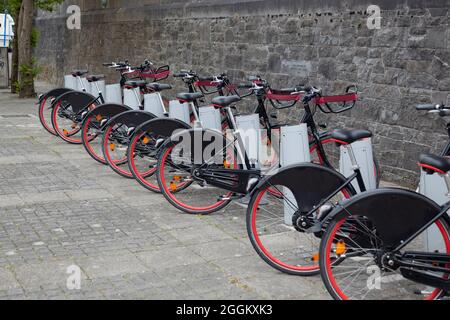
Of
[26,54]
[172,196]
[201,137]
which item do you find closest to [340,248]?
[201,137]

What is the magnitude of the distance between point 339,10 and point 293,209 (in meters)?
4.75

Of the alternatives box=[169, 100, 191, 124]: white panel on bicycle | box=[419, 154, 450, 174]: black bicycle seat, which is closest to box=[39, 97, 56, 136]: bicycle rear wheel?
box=[169, 100, 191, 124]: white panel on bicycle

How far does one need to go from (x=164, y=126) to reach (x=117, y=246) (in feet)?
6.74

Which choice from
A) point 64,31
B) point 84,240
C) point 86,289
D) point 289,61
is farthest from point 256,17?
point 64,31

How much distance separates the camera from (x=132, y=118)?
8.15 meters

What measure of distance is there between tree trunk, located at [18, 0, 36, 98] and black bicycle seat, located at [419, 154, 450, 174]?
14.5 meters

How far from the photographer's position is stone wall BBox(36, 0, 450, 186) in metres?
7.76

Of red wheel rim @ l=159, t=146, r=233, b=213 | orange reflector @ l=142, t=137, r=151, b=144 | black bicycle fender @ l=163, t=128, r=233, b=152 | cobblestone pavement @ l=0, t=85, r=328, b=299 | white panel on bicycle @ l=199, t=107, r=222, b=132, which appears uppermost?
white panel on bicycle @ l=199, t=107, r=222, b=132

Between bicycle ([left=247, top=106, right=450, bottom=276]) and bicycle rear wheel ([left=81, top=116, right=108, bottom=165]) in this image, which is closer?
→ bicycle ([left=247, top=106, right=450, bottom=276])

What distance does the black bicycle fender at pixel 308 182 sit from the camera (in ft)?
16.0

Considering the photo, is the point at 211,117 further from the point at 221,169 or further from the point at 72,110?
the point at 72,110

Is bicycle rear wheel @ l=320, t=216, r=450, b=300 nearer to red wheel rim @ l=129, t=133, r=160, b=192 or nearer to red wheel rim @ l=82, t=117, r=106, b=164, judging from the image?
red wheel rim @ l=129, t=133, r=160, b=192

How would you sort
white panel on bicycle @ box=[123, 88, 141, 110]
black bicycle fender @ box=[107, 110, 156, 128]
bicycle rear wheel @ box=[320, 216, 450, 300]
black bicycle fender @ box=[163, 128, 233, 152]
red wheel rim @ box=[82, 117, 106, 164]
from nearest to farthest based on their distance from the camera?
bicycle rear wheel @ box=[320, 216, 450, 300], black bicycle fender @ box=[163, 128, 233, 152], black bicycle fender @ box=[107, 110, 156, 128], red wheel rim @ box=[82, 117, 106, 164], white panel on bicycle @ box=[123, 88, 141, 110]
